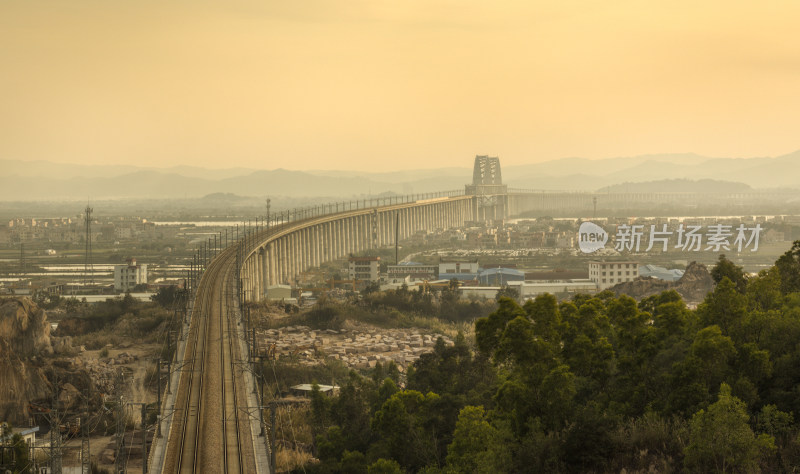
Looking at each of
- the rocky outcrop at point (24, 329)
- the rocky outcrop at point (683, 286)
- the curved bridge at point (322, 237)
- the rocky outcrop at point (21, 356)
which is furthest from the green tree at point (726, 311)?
Result: the rocky outcrop at point (683, 286)

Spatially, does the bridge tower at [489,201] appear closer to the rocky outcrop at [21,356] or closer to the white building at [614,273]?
the white building at [614,273]

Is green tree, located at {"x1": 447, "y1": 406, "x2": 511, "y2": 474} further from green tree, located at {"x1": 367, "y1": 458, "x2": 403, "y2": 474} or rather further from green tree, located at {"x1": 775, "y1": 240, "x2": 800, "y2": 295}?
green tree, located at {"x1": 775, "y1": 240, "x2": 800, "y2": 295}

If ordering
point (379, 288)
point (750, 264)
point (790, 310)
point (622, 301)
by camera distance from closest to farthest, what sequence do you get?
point (790, 310) < point (622, 301) < point (379, 288) < point (750, 264)

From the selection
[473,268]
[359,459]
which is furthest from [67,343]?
[473,268]

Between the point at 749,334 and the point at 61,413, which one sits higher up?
the point at 749,334

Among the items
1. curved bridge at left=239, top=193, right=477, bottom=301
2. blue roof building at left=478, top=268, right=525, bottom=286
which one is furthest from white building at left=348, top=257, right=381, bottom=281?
blue roof building at left=478, top=268, right=525, bottom=286

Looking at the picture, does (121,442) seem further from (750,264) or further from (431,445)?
(750,264)

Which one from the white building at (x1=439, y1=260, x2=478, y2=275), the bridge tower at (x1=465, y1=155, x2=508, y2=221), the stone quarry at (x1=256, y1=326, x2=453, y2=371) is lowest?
the stone quarry at (x1=256, y1=326, x2=453, y2=371)
